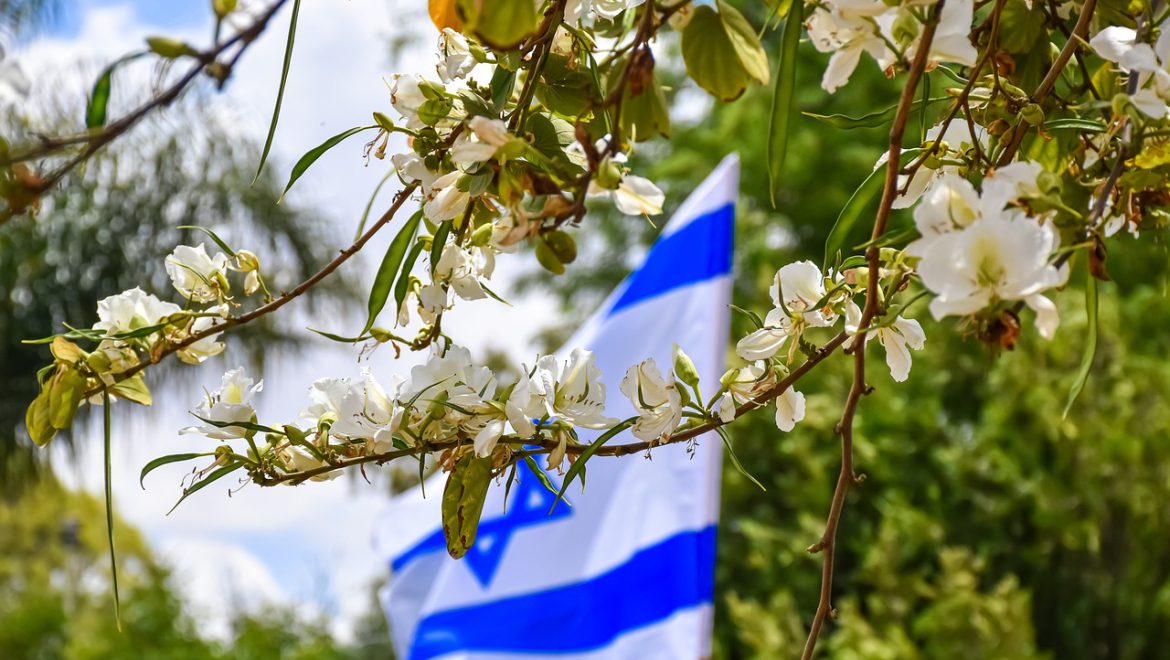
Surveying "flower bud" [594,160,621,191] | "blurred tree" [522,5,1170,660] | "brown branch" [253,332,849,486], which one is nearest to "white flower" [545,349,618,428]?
"brown branch" [253,332,849,486]

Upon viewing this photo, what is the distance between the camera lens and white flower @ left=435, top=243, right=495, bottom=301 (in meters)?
0.50

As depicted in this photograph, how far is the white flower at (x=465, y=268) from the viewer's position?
19.6 inches

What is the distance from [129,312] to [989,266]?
0.35 metres

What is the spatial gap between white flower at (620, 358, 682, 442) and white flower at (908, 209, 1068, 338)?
5.2 inches

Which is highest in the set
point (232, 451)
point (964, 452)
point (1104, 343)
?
point (232, 451)

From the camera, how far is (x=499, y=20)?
281 mm

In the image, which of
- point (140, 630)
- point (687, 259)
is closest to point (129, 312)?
point (687, 259)

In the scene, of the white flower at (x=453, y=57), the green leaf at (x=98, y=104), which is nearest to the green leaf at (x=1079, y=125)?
the white flower at (x=453, y=57)

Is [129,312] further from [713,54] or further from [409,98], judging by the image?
[713,54]

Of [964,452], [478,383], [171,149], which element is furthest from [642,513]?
[171,149]

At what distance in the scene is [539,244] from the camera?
389mm

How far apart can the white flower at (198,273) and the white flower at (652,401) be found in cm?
19

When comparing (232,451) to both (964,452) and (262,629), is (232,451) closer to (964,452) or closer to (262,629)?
(964,452)

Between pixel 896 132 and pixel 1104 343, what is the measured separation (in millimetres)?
2749
